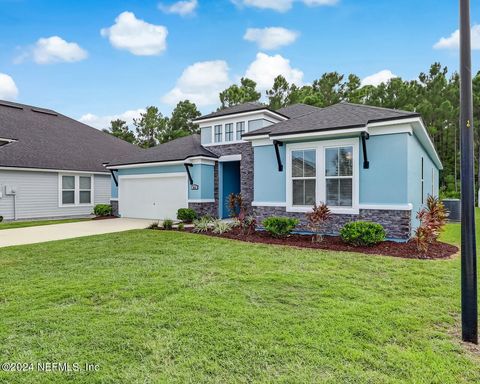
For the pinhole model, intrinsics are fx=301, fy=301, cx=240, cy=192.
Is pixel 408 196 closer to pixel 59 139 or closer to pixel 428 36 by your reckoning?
pixel 428 36

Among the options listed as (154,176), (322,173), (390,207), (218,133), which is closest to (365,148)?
(322,173)

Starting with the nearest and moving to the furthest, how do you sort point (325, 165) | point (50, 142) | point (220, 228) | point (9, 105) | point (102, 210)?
point (325, 165)
point (220, 228)
point (102, 210)
point (50, 142)
point (9, 105)

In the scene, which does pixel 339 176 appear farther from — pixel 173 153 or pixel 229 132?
pixel 173 153

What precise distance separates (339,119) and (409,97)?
69.9 ft

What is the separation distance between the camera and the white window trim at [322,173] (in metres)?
8.71

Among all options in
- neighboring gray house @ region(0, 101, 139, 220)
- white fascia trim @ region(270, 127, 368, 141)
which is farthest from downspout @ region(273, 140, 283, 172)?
neighboring gray house @ region(0, 101, 139, 220)

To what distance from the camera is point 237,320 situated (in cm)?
346

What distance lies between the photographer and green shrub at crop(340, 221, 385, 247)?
7719mm

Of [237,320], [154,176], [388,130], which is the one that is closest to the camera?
[237,320]

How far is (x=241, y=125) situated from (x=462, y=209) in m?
11.6

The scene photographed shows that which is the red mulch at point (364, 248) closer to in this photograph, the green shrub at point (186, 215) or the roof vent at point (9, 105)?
the green shrub at point (186, 215)

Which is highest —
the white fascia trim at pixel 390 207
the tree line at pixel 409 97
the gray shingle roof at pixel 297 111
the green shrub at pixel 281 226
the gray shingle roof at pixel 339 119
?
the tree line at pixel 409 97

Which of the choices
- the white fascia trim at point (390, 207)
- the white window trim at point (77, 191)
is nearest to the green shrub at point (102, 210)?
the white window trim at point (77, 191)

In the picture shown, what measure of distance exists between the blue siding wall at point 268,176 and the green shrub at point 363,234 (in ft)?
8.64
